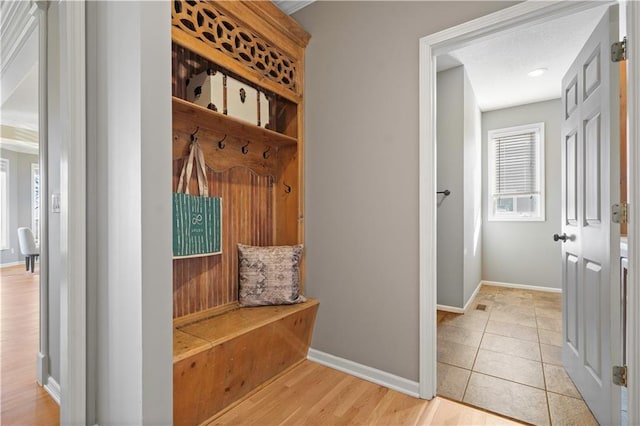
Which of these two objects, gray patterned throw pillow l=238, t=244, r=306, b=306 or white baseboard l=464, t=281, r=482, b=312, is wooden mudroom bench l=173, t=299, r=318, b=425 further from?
white baseboard l=464, t=281, r=482, b=312

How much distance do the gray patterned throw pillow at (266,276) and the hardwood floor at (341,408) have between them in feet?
1.71

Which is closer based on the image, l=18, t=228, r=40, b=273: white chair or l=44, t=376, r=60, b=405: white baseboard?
l=44, t=376, r=60, b=405: white baseboard

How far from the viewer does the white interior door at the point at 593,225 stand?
1.39 metres

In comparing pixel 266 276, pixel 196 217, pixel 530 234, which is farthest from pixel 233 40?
pixel 530 234

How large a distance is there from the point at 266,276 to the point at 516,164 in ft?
14.3

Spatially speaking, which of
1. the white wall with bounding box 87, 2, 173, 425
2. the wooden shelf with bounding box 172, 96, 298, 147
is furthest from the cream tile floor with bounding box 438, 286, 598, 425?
the wooden shelf with bounding box 172, 96, 298, 147

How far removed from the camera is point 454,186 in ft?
11.3

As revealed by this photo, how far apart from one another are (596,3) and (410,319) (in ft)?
5.92

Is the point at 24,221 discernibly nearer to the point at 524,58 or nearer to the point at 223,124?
the point at 223,124

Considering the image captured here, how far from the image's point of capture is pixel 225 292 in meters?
2.00

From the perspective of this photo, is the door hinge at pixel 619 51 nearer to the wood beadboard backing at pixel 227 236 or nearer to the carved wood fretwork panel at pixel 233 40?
the carved wood fretwork panel at pixel 233 40

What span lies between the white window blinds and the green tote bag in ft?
14.7

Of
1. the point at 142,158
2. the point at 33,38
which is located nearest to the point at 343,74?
the point at 142,158

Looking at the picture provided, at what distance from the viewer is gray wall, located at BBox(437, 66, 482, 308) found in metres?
3.37
